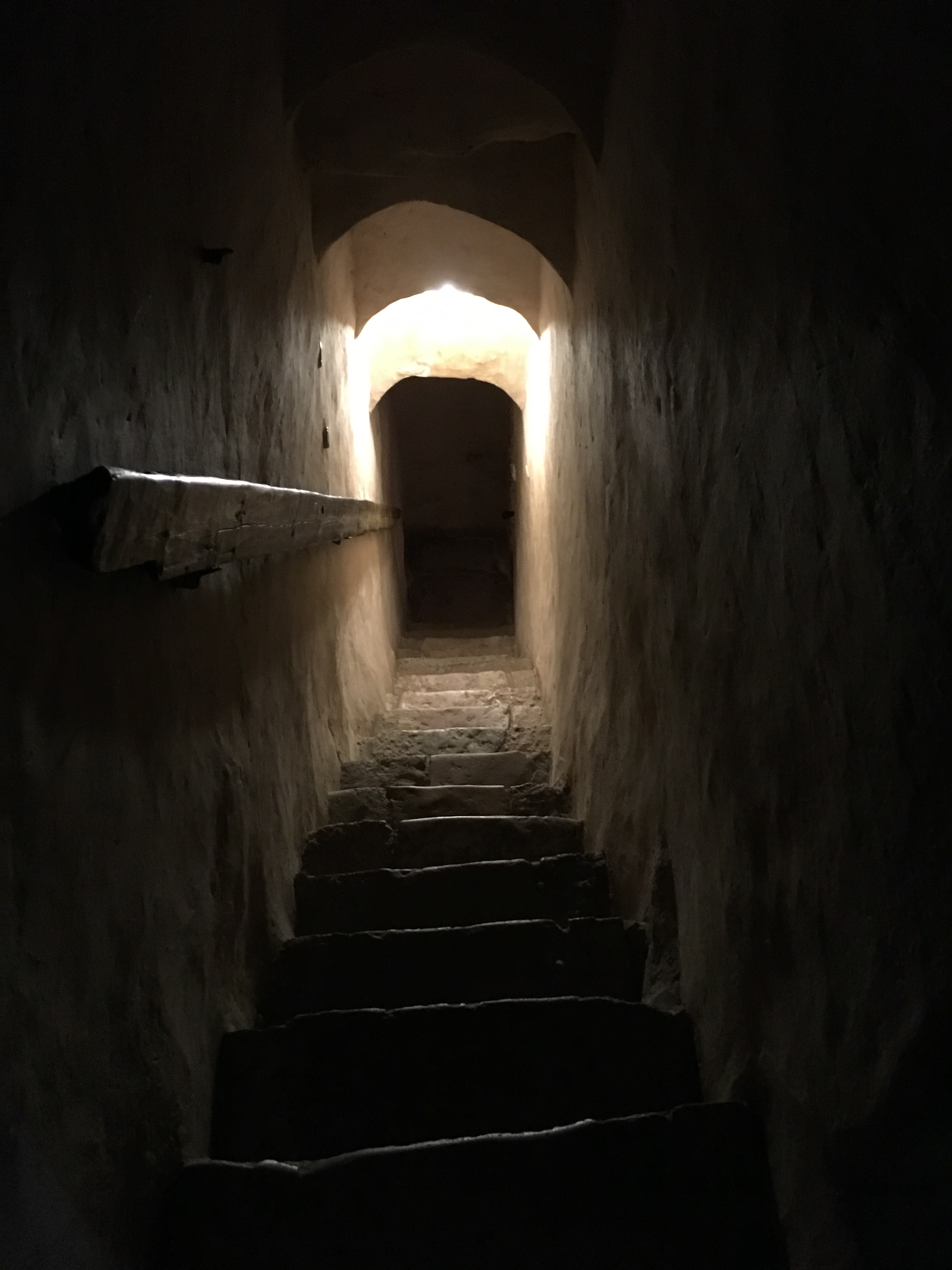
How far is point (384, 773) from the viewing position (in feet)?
11.9

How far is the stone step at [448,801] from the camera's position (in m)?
3.29

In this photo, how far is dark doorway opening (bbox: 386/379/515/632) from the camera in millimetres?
9188

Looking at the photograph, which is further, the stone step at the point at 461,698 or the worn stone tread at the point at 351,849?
the stone step at the point at 461,698

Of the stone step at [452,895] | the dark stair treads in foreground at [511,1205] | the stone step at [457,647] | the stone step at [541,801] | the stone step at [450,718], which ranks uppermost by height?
the stone step at [457,647]

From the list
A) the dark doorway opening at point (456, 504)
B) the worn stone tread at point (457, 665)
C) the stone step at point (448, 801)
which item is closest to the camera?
the stone step at point (448, 801)

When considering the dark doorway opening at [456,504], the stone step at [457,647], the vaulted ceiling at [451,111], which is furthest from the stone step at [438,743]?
the dark doorway opening at [456,504]

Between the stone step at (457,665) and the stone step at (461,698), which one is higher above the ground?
the stone step at (457,665)

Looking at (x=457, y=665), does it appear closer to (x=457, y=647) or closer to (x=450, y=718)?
(x=457, y=647)

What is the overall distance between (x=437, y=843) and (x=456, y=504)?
7570 mm

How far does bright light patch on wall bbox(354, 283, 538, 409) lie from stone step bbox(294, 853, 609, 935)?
3.89 m

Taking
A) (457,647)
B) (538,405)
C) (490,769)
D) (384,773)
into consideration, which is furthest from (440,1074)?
(457,647)

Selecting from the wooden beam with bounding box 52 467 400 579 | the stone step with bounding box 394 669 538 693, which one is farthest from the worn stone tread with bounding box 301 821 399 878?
the stone step with bounding box 394 669 538 693

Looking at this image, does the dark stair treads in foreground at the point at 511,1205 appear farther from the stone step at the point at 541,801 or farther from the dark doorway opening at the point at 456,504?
the dark doorway opening at the point at 456,504

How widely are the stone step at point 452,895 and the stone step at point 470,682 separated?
98.7 inches
